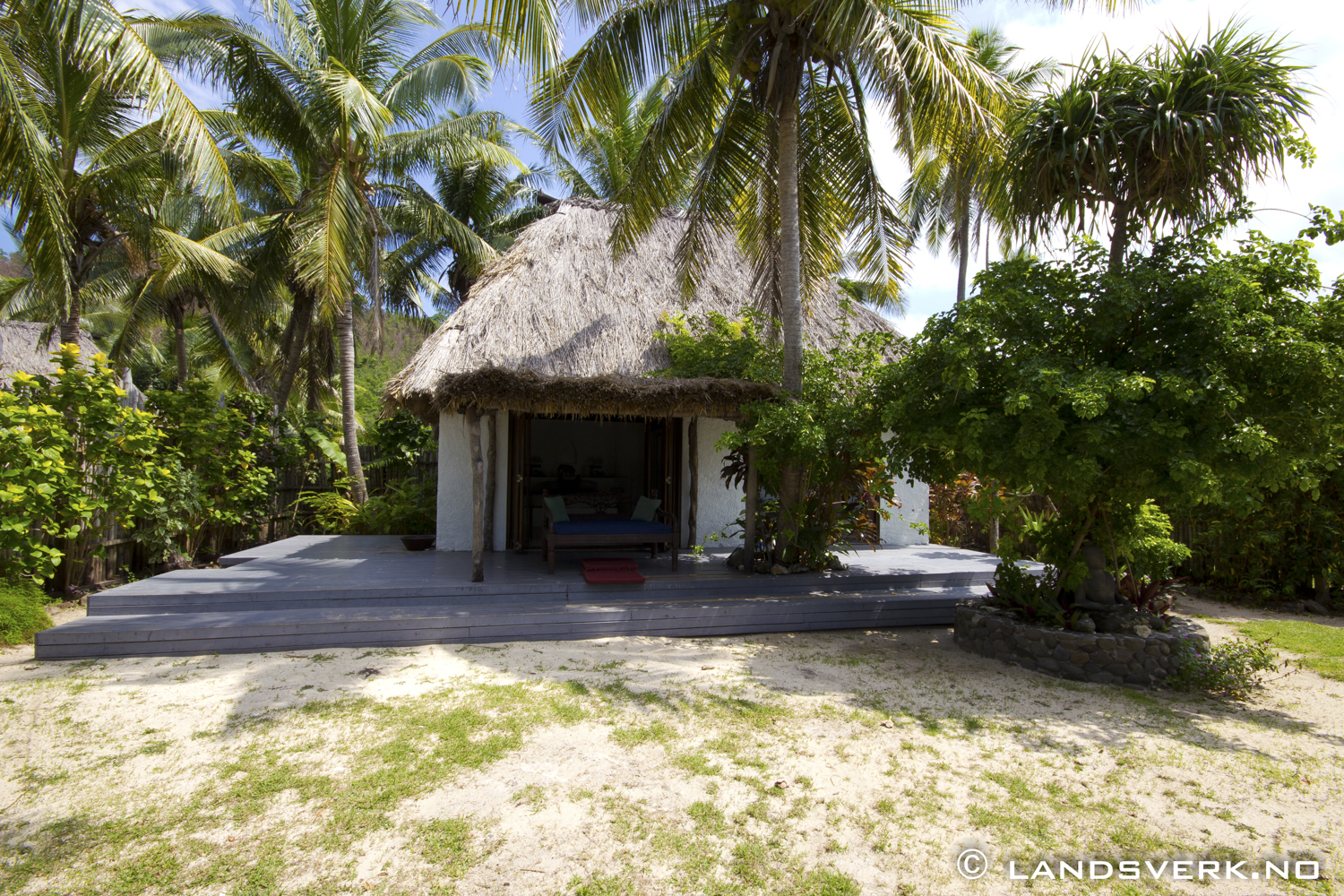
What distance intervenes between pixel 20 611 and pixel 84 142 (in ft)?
19.5

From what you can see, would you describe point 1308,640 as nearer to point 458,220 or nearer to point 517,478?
point 517,478

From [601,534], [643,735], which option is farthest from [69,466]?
[643,735]

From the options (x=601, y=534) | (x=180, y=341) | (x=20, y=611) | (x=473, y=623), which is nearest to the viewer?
(x=20, y=611)

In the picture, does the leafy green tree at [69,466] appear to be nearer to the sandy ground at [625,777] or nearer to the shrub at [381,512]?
the sandy ground at [625,777]

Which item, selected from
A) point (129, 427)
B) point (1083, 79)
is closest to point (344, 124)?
point (129, 427)

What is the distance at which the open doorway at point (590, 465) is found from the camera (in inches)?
367

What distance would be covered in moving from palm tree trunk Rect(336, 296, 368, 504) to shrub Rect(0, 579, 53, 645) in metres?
5.19

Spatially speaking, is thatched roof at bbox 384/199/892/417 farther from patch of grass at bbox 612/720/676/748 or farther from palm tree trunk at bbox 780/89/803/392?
patch of grass at bbox 612/720/676/748

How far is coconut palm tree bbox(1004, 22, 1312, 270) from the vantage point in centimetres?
488

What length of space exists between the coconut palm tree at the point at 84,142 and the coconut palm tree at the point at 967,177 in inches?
290

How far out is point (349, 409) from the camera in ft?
37.3

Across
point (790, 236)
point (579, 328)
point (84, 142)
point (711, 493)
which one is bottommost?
point (711, 493)

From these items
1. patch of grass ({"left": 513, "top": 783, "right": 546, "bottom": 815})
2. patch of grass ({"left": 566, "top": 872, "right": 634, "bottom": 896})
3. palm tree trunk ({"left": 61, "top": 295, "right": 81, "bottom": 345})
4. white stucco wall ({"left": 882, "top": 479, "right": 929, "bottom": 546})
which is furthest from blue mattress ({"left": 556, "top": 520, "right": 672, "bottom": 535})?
palm tree trunk ({"left": 61, "top": 295, "right": 81, "bottom": 345})

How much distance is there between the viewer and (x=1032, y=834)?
2.98m
